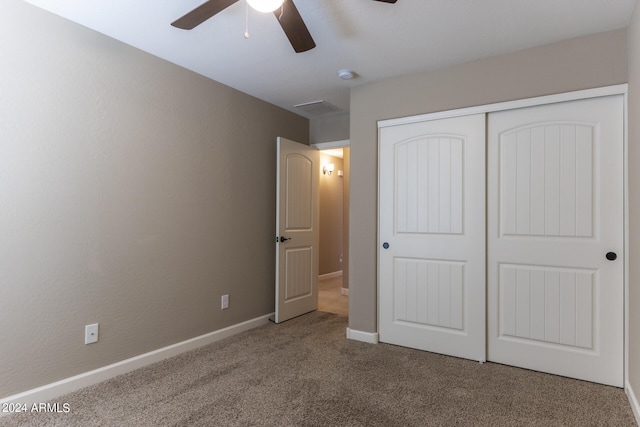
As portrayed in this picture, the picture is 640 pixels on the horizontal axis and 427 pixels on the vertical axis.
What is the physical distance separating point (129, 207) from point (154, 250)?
0.39 meters

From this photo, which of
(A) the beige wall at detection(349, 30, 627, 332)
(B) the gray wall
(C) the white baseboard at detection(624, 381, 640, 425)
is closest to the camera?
(C) the white baseboard at detection(624, 381, 640, 425)

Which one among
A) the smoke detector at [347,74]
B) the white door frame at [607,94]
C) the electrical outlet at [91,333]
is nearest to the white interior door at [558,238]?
the white door frame at [607,94]

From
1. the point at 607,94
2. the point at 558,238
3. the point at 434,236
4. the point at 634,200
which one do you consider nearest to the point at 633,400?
the point at 558,238

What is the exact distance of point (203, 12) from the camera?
1824 millimetres

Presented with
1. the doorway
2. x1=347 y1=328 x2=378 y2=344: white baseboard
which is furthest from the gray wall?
x1=347 y1=328 x2=378 y2=344: white baseboard

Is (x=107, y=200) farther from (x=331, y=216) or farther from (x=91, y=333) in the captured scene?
(x=331, y=216)

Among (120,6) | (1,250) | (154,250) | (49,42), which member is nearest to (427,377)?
(154,250)

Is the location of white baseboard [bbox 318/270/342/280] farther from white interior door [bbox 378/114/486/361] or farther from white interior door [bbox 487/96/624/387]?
white interior door [bbox 487/96/624/387]

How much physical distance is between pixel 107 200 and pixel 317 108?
238 centimetres

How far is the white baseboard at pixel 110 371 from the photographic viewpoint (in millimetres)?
2158

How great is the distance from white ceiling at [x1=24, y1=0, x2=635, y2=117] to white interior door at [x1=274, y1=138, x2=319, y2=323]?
1.09m

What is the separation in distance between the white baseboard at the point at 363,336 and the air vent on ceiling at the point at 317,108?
2339 mm

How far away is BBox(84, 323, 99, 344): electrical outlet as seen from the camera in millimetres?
2422

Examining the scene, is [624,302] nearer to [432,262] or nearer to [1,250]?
[432,262]
